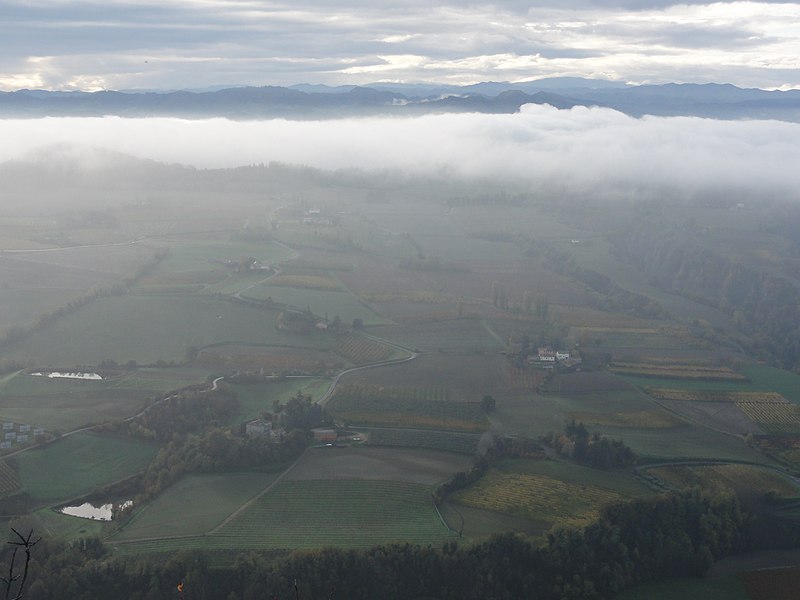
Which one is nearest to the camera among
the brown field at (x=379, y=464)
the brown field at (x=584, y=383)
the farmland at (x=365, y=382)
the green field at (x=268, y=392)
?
the farmland at (x=365, y=382)

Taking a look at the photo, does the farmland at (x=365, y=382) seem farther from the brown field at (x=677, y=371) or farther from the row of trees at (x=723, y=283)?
the row of trees at (x=723, y=283)

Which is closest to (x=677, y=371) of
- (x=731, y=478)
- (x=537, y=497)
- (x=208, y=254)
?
(x=731, y=478)

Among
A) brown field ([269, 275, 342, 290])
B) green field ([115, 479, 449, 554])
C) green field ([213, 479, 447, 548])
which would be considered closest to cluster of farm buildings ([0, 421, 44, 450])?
green field ([115, 479, 449, 554])

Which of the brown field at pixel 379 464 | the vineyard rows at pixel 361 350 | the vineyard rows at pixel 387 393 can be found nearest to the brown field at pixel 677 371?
the vineyard rows at pixel 387 393

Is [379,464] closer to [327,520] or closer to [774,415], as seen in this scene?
[327,520]

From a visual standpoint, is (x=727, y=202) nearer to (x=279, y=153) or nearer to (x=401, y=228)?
(x=401, y=228)

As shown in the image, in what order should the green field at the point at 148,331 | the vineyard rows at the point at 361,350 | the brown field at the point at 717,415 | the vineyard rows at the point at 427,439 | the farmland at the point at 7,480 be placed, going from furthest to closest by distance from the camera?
the vineyard rows at the point at 361,350 → the green field at the point at 148,331 → the brown field at the point at 717,415 → the vineyard rows at the point at 427,439 → the farmland at the point at 7,480

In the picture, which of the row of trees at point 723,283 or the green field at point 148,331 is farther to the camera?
the row of trees at point 723,283
